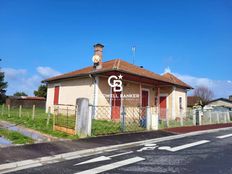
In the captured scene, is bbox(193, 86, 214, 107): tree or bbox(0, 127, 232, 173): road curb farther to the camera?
bbox(193, 86, 214, 107): tree

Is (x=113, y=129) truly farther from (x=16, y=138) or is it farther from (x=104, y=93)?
(x=104, y=93)

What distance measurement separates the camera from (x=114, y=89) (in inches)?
679

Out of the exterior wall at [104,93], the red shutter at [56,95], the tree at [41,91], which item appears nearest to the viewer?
the exterior wall at [104,93]

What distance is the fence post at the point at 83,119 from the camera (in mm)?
9979

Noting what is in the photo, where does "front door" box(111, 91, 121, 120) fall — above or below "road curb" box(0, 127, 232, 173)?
above

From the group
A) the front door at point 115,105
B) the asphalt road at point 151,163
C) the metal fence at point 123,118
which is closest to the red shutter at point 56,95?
the metal fence at point 123,118

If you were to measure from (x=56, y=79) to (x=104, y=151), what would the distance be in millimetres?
14427

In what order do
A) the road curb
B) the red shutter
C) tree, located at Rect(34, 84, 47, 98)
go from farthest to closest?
tree, located at Rect(34, 84, 47, 98), the red shutter, the road curb

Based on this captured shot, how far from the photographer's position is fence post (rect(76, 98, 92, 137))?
393 inches

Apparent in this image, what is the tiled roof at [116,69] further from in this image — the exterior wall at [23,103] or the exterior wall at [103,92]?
the exterior wall at [23,103]

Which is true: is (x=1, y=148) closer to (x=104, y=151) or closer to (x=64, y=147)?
(x=64, y=147)

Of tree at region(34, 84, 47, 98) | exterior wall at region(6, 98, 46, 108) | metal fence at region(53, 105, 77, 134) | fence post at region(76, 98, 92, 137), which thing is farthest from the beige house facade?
tree at region(34, 84, 47, 98)

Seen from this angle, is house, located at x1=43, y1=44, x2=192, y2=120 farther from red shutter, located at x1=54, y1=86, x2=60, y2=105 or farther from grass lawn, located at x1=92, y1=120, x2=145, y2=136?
grass lawn, located at x1=92, y1=120, x2=145, y2=136

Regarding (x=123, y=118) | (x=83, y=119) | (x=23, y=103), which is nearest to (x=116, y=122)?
(x=123, y=118)
